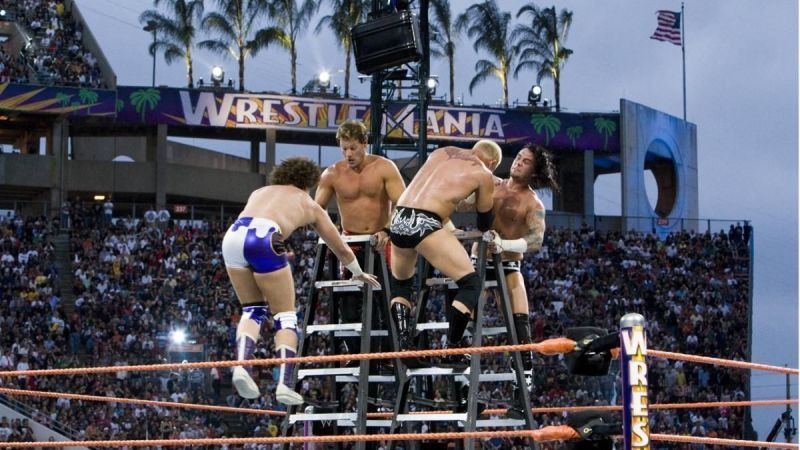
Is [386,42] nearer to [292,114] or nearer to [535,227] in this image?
[535,227]

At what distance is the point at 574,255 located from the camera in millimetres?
25609

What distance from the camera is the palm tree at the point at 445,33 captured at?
3553 cm

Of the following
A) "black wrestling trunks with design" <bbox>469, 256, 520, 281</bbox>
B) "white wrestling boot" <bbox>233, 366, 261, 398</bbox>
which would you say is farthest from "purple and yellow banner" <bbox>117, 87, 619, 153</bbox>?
"white wrestling boot" <bbox>233, 366, 261, 398</bbox>

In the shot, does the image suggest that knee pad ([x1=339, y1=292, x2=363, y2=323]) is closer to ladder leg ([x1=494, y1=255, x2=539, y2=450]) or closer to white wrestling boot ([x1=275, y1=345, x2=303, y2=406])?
white wrestling boot ([x1=275, y1=345, x2=303, y2=406])

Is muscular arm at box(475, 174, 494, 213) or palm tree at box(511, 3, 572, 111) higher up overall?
palm tree at box(511, 3, 572, 111)

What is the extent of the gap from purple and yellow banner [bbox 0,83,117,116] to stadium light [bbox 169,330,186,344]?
9336 mm

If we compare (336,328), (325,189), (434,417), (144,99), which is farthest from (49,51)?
(434,417)

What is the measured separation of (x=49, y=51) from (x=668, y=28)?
18272mm

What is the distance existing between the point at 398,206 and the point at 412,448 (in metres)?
1.46

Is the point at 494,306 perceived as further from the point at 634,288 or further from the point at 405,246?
the point at 405,246

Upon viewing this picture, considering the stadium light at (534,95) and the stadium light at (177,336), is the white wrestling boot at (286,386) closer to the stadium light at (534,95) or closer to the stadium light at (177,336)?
the stadium light at (177,336)

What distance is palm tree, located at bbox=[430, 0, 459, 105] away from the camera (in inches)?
1399

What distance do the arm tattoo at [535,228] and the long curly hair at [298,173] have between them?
140cm

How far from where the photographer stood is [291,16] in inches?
1364
